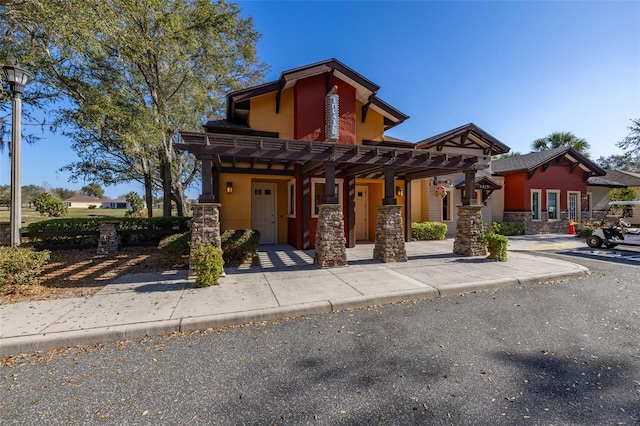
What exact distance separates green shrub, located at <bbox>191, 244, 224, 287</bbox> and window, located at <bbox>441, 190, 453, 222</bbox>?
13.3 meters

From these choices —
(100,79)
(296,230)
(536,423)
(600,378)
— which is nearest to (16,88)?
(100,79)

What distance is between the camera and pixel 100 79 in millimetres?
9703

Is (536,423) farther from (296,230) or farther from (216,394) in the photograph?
(296,230)

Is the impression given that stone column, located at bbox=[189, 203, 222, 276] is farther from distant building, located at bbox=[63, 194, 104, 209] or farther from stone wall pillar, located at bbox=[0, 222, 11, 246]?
distant building, located at bbox=[63, 194, 104, 209]

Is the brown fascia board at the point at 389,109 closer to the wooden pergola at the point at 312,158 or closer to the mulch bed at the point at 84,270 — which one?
the wooden pergola at the point at 312,158

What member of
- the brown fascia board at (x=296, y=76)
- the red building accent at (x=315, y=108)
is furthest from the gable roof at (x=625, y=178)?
the brown fascia board at (x=296, y=76)

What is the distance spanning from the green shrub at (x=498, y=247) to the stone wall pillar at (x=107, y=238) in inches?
510

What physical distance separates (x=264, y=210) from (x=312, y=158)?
5.56 metres

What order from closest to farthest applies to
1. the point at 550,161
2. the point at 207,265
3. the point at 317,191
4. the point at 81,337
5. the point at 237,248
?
1. the point at 81,337
2. the point at 207,265
3. the point at 237,248
4. the point at 317,191
5. the point at 550,161

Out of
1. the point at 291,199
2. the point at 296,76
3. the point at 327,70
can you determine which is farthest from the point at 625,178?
the point at 296,76

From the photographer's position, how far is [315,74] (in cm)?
→ 998

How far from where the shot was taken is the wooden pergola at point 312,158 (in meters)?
6.55

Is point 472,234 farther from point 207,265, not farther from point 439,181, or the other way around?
point 207,265

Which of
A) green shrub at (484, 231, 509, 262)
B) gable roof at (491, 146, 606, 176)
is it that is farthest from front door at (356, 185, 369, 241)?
gable roof at (491, 146, 606, 176)
